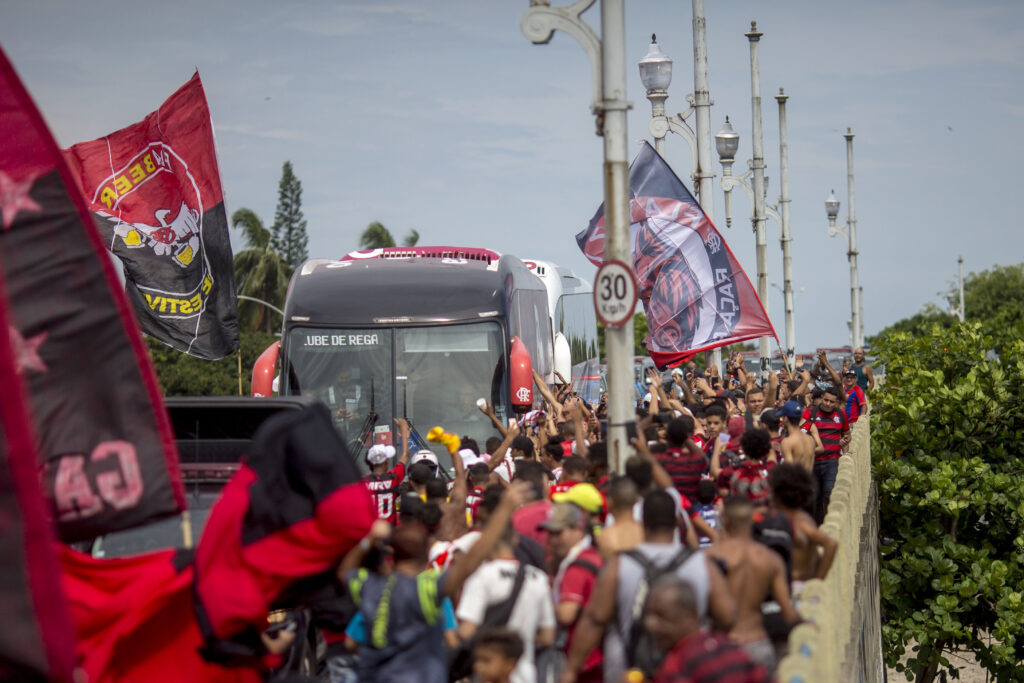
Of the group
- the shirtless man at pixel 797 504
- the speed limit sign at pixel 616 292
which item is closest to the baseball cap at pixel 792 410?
the speed limit sign at pixel 616 292

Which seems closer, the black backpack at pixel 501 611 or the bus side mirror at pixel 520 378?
the black backpack at pixel 501 611

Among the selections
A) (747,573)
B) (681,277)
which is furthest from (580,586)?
(681,277)

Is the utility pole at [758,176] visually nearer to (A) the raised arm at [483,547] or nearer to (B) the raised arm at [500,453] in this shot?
(B) the raised arm at [500,453]

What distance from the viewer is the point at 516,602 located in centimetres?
652

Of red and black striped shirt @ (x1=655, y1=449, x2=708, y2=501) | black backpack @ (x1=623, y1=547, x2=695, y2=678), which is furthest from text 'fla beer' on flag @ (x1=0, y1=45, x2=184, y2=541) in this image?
red and black striped shirt @ (x1=655, y1=449, x2=708, y2=501)

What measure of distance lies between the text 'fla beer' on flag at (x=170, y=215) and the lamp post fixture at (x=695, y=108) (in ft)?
20.0

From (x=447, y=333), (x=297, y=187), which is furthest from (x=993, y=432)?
(x=297, y=187)

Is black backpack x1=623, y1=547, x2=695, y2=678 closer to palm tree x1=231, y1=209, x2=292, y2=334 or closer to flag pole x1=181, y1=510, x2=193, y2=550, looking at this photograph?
flag pole x1=181, y1=510, x2=193, y2=550

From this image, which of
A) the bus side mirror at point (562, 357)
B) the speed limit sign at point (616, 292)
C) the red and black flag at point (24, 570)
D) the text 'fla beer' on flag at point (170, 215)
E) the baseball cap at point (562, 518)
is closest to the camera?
the red and black flag at point (24, 570)

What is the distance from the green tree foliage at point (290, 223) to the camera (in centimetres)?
7888

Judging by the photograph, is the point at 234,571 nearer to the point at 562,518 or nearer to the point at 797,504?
the point at 562,518

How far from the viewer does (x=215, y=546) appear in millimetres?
6883

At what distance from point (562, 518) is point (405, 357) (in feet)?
27.8

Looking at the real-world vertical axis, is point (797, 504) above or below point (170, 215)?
below
